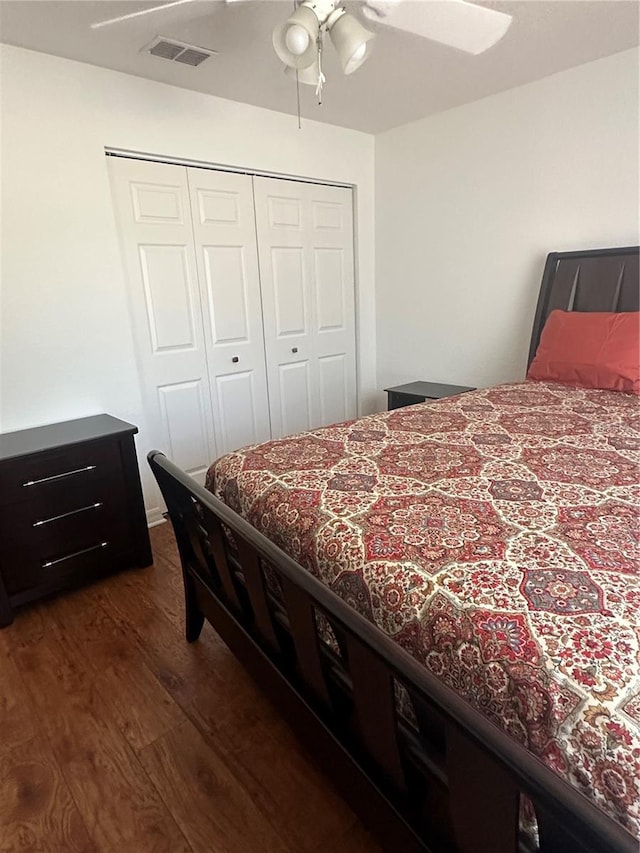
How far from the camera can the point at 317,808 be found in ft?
4.18

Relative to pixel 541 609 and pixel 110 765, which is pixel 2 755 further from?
pixel 541 609

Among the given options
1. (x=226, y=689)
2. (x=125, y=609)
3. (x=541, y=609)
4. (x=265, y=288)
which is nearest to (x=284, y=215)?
(x=265, y=288)

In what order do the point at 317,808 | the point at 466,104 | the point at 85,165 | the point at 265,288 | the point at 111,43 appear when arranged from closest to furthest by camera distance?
the point at 317,808
the point at 111,43
the point at 85,165
the point at 466,104
the point at 265,288

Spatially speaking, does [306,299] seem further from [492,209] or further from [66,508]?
[66,508]

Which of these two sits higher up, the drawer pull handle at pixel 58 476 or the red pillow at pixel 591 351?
the red pillow at pixel 591 351

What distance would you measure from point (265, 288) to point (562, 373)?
186 cm

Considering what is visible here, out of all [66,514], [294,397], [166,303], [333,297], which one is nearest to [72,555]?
[66,514]

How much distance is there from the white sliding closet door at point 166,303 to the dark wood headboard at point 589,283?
1.99 meters

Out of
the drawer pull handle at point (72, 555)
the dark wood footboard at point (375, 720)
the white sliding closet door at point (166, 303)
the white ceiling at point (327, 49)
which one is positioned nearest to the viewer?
the dark wood footboard at point (375, 720)

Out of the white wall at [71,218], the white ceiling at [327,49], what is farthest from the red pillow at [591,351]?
the white wall at [71,218]

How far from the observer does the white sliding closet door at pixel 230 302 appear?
9.37 ft

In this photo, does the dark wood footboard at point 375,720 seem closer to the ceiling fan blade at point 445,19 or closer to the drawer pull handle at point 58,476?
the drawer pull handle at point 58,476

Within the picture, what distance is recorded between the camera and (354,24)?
1511mm

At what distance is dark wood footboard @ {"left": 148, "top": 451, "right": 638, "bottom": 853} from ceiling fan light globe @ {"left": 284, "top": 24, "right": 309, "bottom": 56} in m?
1.34
